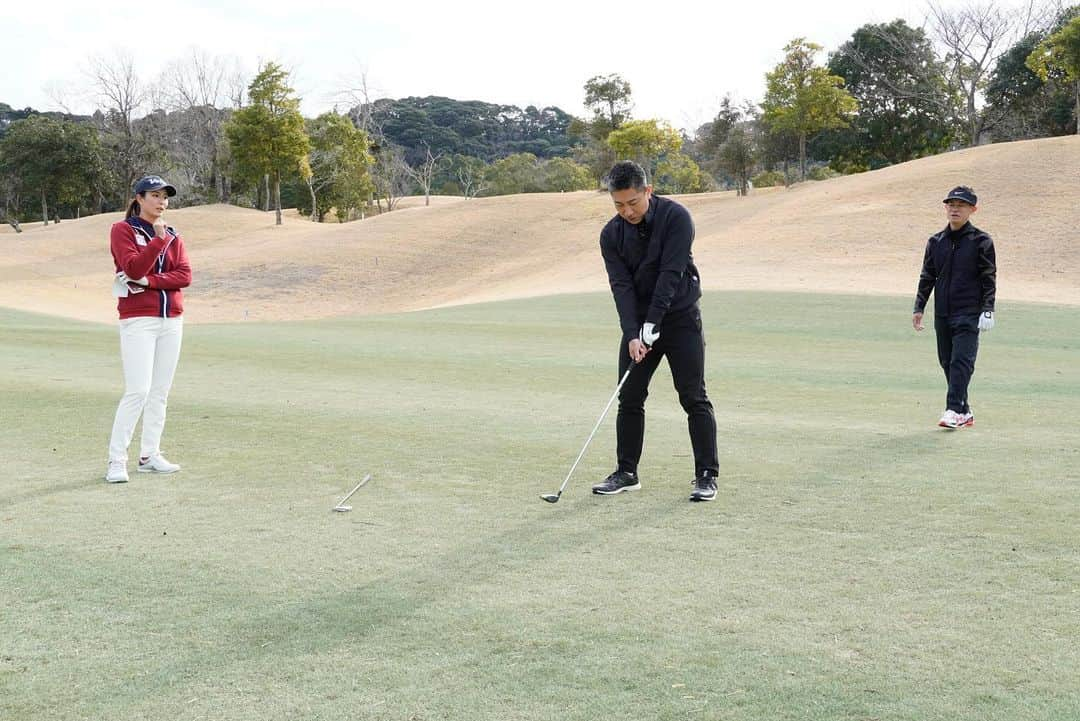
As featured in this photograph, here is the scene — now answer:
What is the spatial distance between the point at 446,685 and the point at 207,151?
9605cm

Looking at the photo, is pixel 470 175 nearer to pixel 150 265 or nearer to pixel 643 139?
pixel 643 139

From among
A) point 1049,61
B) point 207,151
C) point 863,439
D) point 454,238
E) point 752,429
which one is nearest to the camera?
point 863,439

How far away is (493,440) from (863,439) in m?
3.18

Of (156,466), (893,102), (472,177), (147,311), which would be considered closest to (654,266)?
(147,311)

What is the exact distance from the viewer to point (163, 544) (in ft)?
20.0

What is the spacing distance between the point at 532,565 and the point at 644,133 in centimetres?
6213

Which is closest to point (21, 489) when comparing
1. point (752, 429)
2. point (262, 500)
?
point (262, 500)

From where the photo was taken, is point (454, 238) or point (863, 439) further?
point (454, 238)

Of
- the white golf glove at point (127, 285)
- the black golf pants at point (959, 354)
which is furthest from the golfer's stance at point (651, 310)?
the black golf pants at point (959, 354)

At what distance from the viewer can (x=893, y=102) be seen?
7412 cm

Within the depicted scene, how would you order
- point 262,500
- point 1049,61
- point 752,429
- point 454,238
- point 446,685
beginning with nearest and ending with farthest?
point 446,685, point 262,500, point 752,429, point 454,238, point 1049,61

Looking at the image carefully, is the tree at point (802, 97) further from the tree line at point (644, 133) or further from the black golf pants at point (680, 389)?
the black golf pants at point (680, 389)

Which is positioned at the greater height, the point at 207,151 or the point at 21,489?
the point at 207,151

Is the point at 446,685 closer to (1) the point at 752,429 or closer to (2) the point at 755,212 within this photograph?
(1) the point at 752,429
